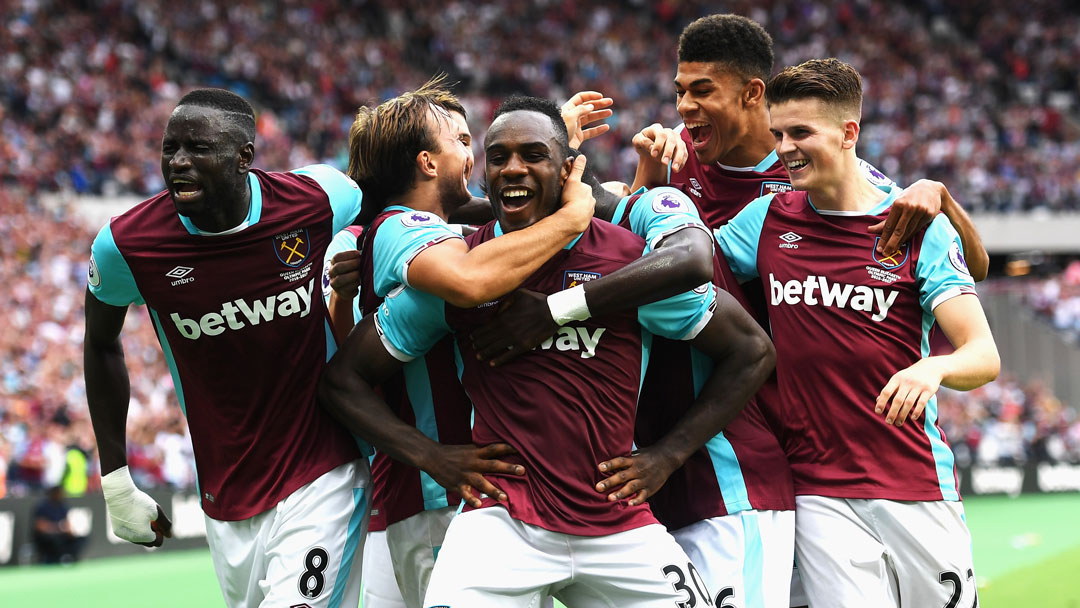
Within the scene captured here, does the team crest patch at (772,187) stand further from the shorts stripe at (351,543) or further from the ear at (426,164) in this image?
the shorts stripe at (351,543)

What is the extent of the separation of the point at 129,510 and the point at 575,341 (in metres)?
2.33

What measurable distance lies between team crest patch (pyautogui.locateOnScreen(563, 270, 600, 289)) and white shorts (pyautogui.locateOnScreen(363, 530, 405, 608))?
1674mm

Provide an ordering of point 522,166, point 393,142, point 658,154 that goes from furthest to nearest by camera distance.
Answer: point 658,154
point 393,142
point 522,166

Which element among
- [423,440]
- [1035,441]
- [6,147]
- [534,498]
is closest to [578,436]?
[534,498]

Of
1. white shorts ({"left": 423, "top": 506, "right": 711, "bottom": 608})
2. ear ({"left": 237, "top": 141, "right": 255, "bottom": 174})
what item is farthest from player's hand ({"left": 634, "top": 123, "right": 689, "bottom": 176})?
white shorts ({"left": 423, "top": 506, "right": 711, "bottom": 608})

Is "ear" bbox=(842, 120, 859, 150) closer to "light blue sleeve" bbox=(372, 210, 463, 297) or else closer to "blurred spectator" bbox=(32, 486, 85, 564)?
"light blue sleeve" bbox=(372, 210, 463, 297)

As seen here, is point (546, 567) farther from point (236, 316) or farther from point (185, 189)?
point (185, 189)

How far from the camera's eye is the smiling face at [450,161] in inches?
199

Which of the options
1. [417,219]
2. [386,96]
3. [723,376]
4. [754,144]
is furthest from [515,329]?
[386,96]

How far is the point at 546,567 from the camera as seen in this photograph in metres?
3.91

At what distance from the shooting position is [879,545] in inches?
182

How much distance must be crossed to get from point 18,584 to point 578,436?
447 inches

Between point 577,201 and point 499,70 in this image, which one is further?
point 499,70

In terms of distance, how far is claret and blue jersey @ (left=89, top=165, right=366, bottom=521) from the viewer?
463 cm
